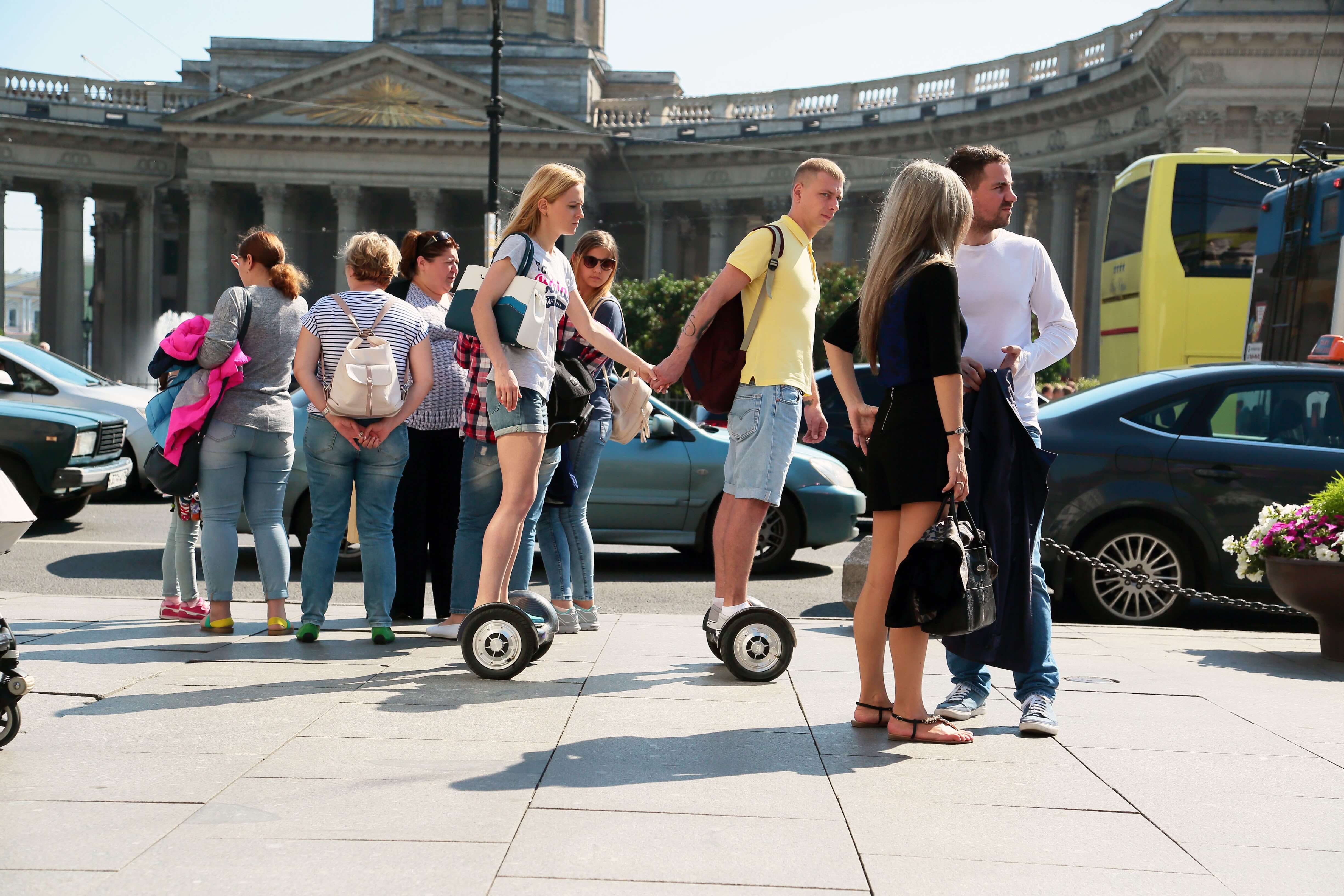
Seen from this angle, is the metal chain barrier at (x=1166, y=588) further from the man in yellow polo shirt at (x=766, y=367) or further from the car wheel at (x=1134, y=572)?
the man in yellow polo shirt at (x=766, y=367)

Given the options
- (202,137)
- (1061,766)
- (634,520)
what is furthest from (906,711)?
(202,137)

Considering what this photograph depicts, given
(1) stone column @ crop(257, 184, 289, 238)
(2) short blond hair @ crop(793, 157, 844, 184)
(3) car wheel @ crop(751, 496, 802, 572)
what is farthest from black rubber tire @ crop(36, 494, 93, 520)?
(1) stone column @ crop(257, 184, 289, 238)

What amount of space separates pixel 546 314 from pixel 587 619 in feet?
6.87

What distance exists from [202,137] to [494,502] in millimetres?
49422

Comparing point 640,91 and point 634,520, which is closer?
point 634,520

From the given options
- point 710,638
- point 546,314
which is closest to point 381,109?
point 546,314

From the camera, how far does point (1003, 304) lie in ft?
16.2

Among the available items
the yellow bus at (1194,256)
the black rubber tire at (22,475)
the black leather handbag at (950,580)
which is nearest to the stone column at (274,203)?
the yellow bus at (1194,256)

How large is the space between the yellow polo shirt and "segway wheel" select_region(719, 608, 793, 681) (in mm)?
952

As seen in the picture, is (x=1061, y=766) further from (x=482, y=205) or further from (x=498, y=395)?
(x=482, y=205)

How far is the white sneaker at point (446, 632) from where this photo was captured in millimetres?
6457

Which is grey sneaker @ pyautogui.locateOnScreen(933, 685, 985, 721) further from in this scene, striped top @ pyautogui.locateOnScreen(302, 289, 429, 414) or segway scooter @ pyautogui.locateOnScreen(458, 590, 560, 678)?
striped top @ pyautogui.locateOnScreen(302, 289, 429, 414)

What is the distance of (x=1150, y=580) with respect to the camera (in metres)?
7.21

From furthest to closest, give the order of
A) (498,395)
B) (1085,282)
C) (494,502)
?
(1085,282)
(494,502)
(498,395)
